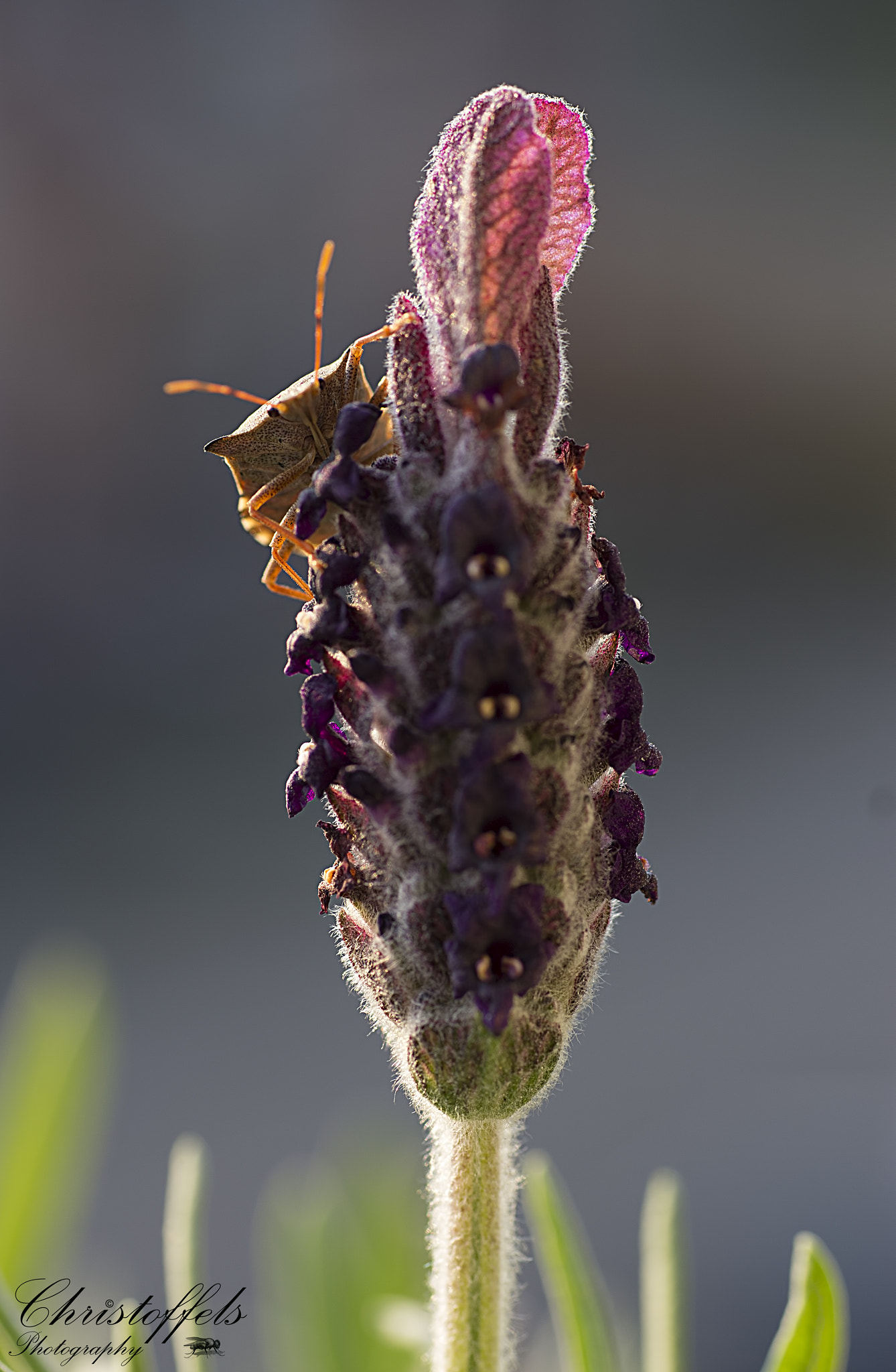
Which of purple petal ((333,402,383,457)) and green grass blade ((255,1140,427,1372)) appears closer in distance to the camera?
purple petal ((333,402,383,457))

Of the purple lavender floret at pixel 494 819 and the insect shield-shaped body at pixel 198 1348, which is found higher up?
the purple lavender floret at pixel 494 819

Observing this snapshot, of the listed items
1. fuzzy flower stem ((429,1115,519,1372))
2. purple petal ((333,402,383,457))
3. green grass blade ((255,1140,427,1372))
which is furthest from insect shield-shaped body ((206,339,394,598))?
green grass blade ((255,1140,427,1372))

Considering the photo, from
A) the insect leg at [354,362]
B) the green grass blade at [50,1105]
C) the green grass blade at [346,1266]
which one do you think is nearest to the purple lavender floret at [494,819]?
the insect leg at [354,362]

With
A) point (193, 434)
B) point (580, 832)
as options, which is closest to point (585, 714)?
point (580, 832)

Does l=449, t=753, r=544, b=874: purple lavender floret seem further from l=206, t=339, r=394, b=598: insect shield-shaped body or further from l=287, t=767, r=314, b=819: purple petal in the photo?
l=206, t=339, r=394, b=598: insect shield-shaped body

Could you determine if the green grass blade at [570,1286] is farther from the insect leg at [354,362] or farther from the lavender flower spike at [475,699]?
the insect leg at [354,362]
